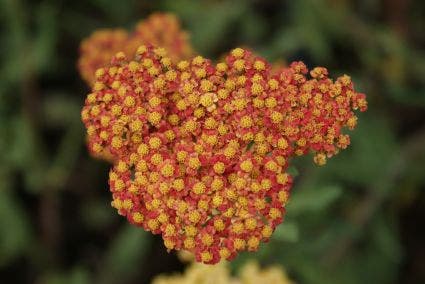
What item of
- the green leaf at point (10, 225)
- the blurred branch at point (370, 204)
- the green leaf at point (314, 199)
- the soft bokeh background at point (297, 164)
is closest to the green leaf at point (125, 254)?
the soft bokeh background at point (297, 164)

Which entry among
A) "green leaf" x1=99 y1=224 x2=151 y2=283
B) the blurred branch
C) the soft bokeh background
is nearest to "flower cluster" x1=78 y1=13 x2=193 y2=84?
the soft bokeh background

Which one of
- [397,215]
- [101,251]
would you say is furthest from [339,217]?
[101,251]

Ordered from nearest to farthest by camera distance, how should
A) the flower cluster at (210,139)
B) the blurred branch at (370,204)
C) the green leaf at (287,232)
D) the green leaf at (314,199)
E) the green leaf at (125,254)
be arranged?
the flower cluster at (210,139) → the green leaf at (287,232) → the green leaf at (314,199) → the blurred branch at (370,204) → the green leaf at (125,254)

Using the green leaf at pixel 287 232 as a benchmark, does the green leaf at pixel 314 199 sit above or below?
above

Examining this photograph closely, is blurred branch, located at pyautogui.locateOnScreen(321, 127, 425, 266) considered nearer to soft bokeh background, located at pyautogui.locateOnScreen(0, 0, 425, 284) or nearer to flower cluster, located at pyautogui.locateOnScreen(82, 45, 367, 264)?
soft bokeh background, located at pyautogui.locateOnScreen(0, 0, 425, 284)

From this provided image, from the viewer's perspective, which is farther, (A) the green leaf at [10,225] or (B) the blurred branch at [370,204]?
(A) the green leaf at [10,225]

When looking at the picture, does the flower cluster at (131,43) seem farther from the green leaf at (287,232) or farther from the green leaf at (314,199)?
the green leaf at (287,232)

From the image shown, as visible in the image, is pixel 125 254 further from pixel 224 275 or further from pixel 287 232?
pixel 287 232
